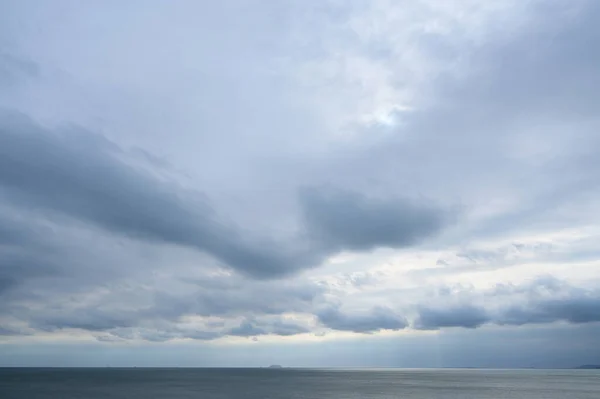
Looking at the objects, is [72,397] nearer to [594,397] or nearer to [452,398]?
[452,398]

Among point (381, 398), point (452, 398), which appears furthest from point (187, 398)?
point (452, 398)

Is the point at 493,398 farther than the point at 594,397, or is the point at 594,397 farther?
the point at 594,397

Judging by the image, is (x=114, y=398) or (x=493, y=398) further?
(x=493, y=398)

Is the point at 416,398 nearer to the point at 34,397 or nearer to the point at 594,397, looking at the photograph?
the point at 594,397

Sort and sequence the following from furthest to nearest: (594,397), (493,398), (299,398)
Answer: (594,397) < (493,398) < (299,398)

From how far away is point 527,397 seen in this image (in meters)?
164

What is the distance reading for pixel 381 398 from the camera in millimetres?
150375

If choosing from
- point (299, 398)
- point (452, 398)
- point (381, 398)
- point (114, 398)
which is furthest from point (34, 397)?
point (452, 398)

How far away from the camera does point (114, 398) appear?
14638cm

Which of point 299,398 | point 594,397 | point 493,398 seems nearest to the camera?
point 299,398

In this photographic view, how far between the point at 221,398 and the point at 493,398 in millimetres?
87229

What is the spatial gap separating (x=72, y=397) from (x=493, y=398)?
13329cm

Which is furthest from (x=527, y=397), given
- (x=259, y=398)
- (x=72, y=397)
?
(x=72, y=397)

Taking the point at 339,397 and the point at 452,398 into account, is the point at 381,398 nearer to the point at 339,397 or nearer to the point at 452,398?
the point at 339,397
